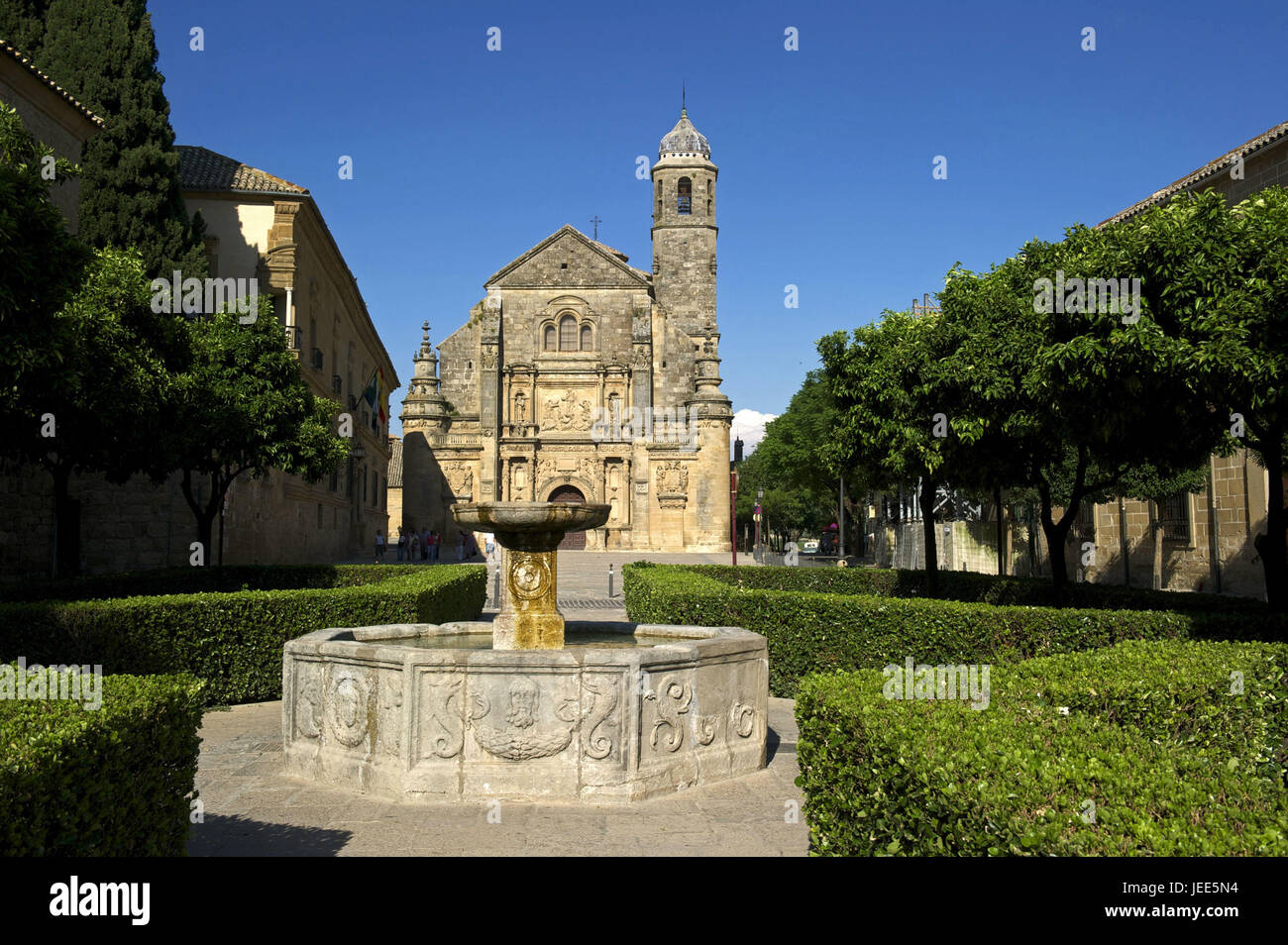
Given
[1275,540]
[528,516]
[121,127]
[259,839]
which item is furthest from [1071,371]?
[121,127]

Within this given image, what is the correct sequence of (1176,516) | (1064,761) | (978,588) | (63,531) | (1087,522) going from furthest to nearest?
(1087,522)
(1176,516)
(978,588)
(63,531)
(1064,761)

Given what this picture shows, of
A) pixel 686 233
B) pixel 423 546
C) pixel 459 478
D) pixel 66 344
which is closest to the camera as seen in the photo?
pixel 66 344

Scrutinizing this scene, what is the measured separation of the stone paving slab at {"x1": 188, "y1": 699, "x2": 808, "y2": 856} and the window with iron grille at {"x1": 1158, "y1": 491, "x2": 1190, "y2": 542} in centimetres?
1848

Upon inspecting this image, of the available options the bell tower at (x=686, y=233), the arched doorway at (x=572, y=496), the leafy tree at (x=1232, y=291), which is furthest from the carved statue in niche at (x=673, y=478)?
the leafy tree at (x=1232, y=291)

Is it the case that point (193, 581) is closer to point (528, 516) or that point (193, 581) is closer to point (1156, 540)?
point (528, 516)

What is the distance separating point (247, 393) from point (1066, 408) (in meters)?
12.7

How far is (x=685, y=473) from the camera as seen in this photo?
4294cm

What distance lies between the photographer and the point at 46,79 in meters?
15.8

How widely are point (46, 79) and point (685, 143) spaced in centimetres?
3698

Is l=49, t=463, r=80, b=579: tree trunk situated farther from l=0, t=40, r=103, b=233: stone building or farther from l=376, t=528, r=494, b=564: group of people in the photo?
l=376, t=528, r=494, b=564: group of people

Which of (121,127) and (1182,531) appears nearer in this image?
(121,127)

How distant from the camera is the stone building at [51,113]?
15211 mm

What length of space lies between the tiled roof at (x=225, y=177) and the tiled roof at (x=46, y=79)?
19.5ft
